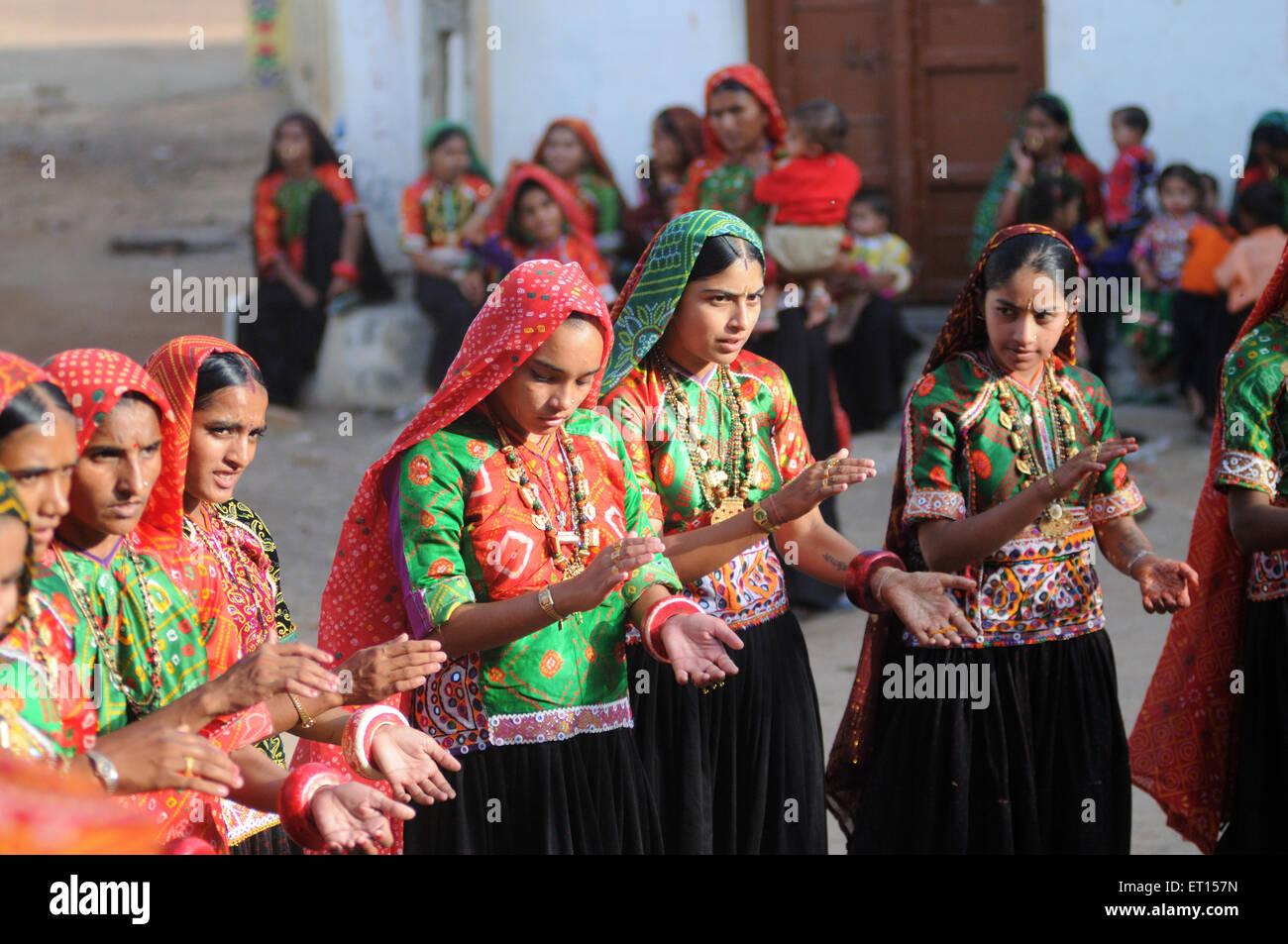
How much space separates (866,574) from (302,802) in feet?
4.79

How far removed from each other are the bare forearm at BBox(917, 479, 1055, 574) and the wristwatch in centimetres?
198

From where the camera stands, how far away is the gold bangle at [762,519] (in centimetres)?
341

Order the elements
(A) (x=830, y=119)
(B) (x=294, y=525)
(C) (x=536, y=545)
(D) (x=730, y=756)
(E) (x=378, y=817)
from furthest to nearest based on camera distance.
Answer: (B) (x=294, y=525), (A) (x=830, y=119), (D) (x=730, y=756), (C) (x=536, y=545), (E) (x=378, y=817)

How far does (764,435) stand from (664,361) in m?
0.30

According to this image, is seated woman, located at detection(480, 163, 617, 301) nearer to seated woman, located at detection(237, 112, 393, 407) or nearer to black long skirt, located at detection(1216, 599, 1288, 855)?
seated woman, located at detection(237, 112, 393, 407)

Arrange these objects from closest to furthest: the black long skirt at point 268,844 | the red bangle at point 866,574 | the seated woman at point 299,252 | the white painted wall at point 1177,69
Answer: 1. the black long skirt at point 268,844
2. the red bangle at point 866,574
3. the white painted wall at point 1177,69
4. the seated woman at point 299,252

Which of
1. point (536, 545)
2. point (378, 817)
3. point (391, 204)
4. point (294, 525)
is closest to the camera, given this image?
point (378, 817)

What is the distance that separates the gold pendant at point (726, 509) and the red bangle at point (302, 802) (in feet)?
4.24

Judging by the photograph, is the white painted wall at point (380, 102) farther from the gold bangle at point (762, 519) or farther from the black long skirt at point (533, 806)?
the black long skirt at point (533, 806)

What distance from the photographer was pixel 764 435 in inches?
148

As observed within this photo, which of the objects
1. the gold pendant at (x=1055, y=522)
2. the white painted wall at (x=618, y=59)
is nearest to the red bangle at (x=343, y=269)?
the white painted wall at (x=618, y=59)

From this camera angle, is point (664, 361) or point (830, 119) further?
point (830, 119)

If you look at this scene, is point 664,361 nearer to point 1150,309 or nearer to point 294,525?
point 294,525
